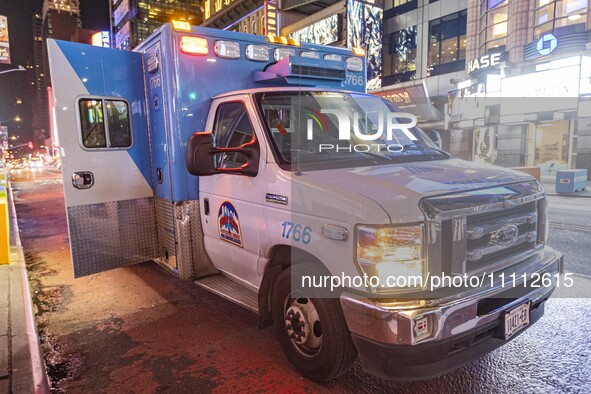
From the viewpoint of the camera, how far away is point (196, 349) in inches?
157

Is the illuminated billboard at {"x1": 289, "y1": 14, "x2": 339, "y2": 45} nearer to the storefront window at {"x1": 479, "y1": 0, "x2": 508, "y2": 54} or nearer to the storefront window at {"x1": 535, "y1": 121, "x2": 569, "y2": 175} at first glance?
the storefront window at {"x1": 479, "y1": 0, "x2": 508, "y2": 54}

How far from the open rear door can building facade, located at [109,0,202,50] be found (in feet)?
274

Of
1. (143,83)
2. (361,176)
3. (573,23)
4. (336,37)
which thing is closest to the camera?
(361,176)

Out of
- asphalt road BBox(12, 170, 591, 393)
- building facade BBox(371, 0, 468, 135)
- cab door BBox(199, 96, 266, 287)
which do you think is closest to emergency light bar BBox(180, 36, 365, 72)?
cab door BBox(199, 96, 266, 287)

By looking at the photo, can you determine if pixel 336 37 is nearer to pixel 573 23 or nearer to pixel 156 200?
pixel 573 23

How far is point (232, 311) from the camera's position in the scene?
486 cm

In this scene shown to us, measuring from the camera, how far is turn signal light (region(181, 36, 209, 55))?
Answer: 444cm

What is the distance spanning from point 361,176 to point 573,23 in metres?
22.2

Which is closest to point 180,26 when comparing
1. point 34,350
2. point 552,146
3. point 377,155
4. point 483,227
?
point 377,155

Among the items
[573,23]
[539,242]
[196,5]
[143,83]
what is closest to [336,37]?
[573,23]

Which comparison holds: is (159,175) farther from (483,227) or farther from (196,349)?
(483,227)

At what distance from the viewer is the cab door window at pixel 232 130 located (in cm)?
402

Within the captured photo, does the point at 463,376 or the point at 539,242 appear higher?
the point at 539,242

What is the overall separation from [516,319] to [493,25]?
24.7 meters
